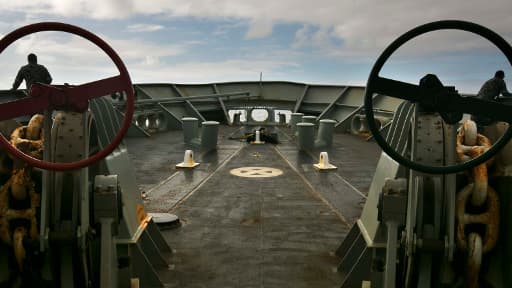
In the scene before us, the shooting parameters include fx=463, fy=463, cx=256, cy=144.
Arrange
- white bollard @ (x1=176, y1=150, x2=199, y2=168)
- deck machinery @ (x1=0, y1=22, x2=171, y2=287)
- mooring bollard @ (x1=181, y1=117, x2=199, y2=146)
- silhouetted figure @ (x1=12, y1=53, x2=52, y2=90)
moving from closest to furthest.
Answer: deck machinery @ (x1=0, y1=22, x2=171, y2=287) → silhouetted figure @ (x1=12, y1=53, x2=52, y2=90) → white bollard @ (x1=176, y1=150, x2=199, y2=168) → mooring bollard @ (x1=181, y1=117, x2=199, y2=146)

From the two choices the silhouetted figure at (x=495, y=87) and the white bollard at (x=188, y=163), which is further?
the white bollard at (x=188, y=163)

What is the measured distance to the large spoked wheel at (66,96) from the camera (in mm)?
2326

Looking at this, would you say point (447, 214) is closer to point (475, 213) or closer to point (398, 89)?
point (475, 213)

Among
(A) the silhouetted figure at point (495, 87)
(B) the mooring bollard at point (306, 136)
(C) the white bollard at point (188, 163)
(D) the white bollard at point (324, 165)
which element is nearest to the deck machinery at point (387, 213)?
(A) the silhouetted figure at point (495, 87)

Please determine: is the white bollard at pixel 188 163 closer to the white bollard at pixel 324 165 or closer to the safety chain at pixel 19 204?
the white bollard at pixel 324 165

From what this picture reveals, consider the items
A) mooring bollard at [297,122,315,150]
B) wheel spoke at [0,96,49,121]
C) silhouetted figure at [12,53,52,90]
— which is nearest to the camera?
wheel spoke at [0,96,49,121]

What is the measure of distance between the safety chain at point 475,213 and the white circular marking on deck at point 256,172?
6446 mm

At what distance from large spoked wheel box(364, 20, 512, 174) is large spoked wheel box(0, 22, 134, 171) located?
1.28m

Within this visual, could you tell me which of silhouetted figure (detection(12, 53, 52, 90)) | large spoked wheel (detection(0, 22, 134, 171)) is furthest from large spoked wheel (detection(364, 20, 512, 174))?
silhouetted figure (detection(12, 53, 52, 90))

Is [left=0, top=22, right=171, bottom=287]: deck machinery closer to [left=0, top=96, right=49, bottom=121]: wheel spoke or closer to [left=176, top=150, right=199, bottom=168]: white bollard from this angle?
[left=0, top=96, right=49, bottom=121]: wheel spoke

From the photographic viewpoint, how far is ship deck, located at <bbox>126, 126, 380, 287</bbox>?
463cm

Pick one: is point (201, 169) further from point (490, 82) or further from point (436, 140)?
point (436, 140)

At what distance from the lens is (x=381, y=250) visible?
A: 3.96 m

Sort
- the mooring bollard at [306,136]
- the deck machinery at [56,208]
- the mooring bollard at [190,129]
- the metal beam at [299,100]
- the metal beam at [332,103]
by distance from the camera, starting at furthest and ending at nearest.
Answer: the metal beam at [299,100], the metal beam at [332,103], the mooring bollard at [190,129], the mooring bollard at [306,136], the deck machinery at [56,208]
